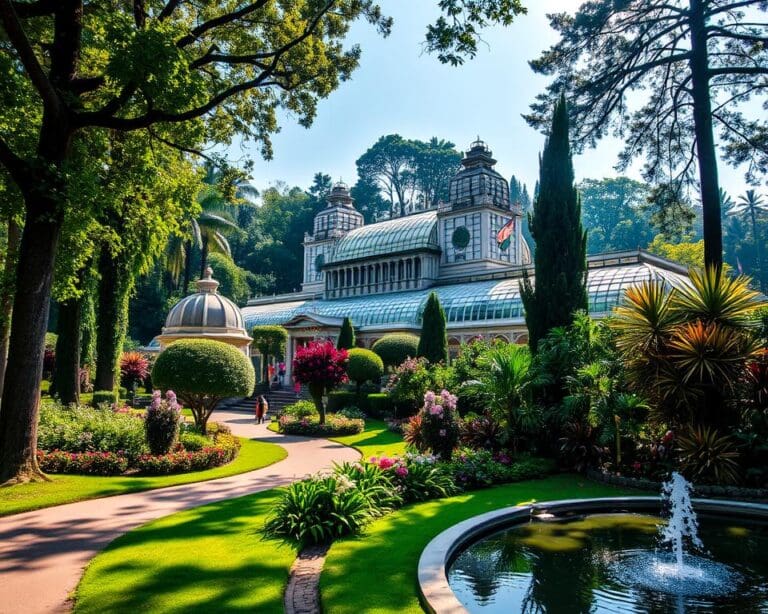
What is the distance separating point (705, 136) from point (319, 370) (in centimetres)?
1464

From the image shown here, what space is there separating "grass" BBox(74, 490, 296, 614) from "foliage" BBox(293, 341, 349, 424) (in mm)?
13053

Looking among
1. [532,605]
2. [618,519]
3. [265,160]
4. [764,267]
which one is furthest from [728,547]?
[764,267]

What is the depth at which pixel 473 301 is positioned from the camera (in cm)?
3538

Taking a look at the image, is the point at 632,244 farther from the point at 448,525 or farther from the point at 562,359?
the point at 448,525

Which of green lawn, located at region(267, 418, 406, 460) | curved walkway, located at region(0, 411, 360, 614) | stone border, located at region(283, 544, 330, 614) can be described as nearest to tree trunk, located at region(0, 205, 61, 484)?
curved walkway, located at region(0, 411, 360, 614)

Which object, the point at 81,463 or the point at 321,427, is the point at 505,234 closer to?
the point at 321,427

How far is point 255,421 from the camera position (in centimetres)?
2670

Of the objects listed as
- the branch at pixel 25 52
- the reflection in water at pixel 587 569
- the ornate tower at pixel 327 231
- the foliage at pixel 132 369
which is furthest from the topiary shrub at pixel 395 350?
the ornate tower at pixel 327 231

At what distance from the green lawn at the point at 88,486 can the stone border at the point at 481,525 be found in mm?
6544

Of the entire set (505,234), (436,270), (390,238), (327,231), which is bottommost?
(436,270)

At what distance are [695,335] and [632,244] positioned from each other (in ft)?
214

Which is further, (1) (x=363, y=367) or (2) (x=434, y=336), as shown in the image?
(1) (x=363, y=367)

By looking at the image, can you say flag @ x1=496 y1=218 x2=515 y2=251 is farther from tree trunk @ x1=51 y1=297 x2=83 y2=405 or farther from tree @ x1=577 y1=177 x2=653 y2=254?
tree @ x1=577 y1=177 x2=653 y2=254

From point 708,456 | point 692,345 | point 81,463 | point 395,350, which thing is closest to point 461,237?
point 395,350
